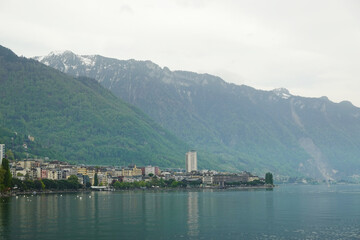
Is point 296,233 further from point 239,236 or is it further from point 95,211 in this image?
point 95,211

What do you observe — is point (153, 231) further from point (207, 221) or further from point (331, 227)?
point (331, 227)

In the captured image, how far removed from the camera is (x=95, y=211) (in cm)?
12888

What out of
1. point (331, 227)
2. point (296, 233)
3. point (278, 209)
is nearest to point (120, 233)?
point (296, 233)

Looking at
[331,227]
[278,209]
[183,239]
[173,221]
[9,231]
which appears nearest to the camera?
[183,239]

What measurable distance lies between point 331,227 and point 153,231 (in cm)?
3035

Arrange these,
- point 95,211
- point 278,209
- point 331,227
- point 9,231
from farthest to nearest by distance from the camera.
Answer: point 278,209 → point 95,211 → point 331,227 → point 9,231

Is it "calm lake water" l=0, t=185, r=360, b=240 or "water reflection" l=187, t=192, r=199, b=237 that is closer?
"calm lake water" l=0, t=185, r=360, b=240

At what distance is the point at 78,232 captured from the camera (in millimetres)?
92000

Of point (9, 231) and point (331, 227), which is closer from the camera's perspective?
point (9, 231)

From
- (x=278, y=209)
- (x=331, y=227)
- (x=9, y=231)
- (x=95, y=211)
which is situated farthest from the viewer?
(x=278, y=209)

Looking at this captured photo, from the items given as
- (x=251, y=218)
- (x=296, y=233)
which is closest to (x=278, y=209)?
(x=251, y=218)

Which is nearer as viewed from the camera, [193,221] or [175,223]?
[175,223]

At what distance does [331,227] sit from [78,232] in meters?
41.7

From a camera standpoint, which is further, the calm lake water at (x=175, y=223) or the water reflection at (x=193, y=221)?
the water reflection at (x=193, y=221)
